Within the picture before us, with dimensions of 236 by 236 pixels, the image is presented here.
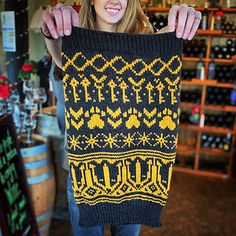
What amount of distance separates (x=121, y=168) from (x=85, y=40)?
1.14 ft

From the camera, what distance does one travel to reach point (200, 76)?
254cm

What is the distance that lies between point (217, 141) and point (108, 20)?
2215 millimetres

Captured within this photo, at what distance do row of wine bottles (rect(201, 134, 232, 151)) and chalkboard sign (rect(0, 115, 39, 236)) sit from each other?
5.81 ft

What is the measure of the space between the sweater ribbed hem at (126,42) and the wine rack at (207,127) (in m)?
1.80

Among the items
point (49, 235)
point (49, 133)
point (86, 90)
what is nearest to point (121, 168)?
point (86, 90)

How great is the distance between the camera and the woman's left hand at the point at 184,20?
68cm

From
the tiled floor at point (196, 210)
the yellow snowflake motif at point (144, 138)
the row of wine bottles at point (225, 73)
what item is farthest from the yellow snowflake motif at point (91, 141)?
the row of wine bottles at point (225, 73)

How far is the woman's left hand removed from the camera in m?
0.68

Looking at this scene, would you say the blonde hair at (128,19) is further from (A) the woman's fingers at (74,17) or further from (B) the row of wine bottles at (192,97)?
(B) the row of wine bottles at (192,97)

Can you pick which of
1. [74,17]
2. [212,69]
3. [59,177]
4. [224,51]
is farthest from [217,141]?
[74,17]

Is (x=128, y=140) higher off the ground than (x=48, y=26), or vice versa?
(x=48, y=26)

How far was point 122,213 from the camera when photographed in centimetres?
90

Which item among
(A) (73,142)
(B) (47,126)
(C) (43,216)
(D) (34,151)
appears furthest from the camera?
(B) (47,126)

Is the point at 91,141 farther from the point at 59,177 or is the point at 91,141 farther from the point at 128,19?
the point at 59,177
